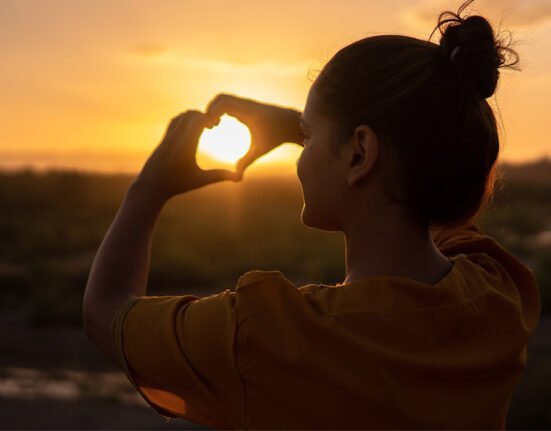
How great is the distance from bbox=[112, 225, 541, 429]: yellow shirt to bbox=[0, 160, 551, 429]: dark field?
2.08ft

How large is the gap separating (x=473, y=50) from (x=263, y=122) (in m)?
0.45

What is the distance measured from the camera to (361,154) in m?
1.73

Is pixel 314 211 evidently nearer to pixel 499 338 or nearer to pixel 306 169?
pixel 306 169

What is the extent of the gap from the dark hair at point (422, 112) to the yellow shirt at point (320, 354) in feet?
0.57

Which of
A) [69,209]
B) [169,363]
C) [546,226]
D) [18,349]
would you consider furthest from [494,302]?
[69,209]

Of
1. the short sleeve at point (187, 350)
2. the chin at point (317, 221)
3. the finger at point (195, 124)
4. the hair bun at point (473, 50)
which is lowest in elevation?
the short sleeve at point (187, 350)

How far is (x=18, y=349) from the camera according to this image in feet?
34.8

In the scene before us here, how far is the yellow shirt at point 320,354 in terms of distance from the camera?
5.12 ft

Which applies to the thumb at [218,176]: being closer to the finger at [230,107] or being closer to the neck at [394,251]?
the finger at [230,107]

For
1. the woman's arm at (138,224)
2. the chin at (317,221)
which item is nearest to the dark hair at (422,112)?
the chin at (317,221)

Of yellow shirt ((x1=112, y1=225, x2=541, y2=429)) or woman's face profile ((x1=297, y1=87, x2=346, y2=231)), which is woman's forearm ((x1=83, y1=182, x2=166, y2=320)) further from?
woman's face profile ((x1=297, y1=87, x2=346, y2=231))

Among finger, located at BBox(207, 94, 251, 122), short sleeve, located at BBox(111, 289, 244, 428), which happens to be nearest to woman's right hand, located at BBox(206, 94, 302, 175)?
finger, located at BBox(207, 94, 251, 122)

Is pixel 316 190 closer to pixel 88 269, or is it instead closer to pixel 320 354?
pixel 320 354

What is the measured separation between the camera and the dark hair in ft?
5.59
